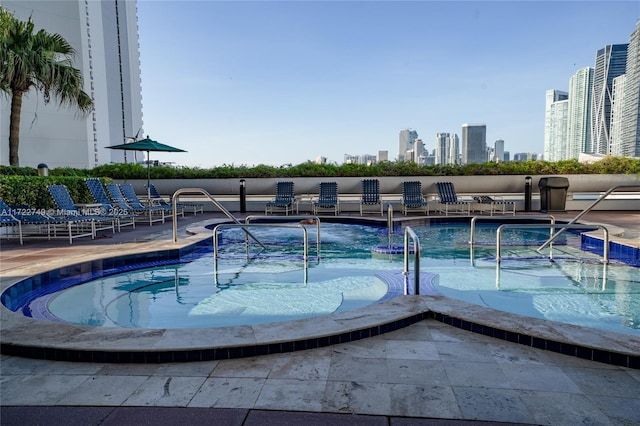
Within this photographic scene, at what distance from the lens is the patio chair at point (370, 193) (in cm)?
1320

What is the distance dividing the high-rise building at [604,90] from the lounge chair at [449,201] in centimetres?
3302

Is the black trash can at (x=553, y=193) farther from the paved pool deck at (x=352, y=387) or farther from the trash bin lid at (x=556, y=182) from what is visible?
the paved pool deck at (x=352, y=387)

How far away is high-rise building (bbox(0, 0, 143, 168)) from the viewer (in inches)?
1171

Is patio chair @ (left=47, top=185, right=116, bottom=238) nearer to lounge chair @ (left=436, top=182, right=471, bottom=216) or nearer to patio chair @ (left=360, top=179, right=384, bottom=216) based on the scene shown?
patio chair @ (left=360, top=179, right=384, bottom=216)

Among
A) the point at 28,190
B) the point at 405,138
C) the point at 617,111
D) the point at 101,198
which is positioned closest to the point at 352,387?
the point at 28,190

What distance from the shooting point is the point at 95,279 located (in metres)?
5.70

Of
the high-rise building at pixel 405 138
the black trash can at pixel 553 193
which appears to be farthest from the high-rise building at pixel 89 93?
the high-rise building at pixel 405 138

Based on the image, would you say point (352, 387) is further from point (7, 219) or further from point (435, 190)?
point (435, 190)

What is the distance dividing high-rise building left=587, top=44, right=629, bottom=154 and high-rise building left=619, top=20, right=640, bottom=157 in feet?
14.1

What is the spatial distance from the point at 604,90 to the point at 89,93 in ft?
160

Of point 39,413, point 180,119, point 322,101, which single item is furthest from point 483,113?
point 39,413

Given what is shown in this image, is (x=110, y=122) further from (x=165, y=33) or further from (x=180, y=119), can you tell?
(x=165, y=33)

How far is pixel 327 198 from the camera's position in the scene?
13125mm

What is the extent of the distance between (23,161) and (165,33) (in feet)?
63.8
